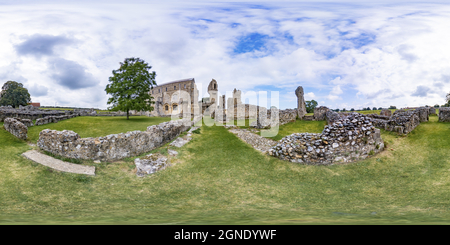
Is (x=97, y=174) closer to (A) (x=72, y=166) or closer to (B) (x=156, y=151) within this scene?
(A) (x=72, y=166)

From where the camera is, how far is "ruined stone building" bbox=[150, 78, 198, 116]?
60719mm

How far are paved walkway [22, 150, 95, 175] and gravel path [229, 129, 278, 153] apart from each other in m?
10.1

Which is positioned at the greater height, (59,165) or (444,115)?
(444,115)

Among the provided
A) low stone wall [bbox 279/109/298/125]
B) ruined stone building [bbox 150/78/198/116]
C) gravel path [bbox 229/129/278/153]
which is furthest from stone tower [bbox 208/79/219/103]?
Result: gravel path [bbox 229/129/278/153]

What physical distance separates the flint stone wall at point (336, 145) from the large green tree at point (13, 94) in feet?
A: 210

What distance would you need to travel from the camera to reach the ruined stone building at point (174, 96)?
199ft

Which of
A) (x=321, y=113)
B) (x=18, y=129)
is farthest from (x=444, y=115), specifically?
(x=18, y=129)

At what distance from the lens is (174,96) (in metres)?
62.8

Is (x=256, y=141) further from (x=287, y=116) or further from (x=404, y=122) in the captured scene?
(x=404, y=122)

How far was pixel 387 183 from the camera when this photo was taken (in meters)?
10.1

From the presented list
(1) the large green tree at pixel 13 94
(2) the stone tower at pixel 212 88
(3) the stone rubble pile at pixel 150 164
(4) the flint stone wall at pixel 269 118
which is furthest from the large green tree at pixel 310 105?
(1) the large green tree at pixel 13 94

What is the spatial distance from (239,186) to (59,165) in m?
8.97

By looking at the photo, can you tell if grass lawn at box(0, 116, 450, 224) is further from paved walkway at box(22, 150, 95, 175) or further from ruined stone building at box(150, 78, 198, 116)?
ruined stone building at box(150, 78, 198, 116)

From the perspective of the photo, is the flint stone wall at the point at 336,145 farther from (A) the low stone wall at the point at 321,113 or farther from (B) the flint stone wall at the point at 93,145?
(A) the low stone wall at the point at 321,113
